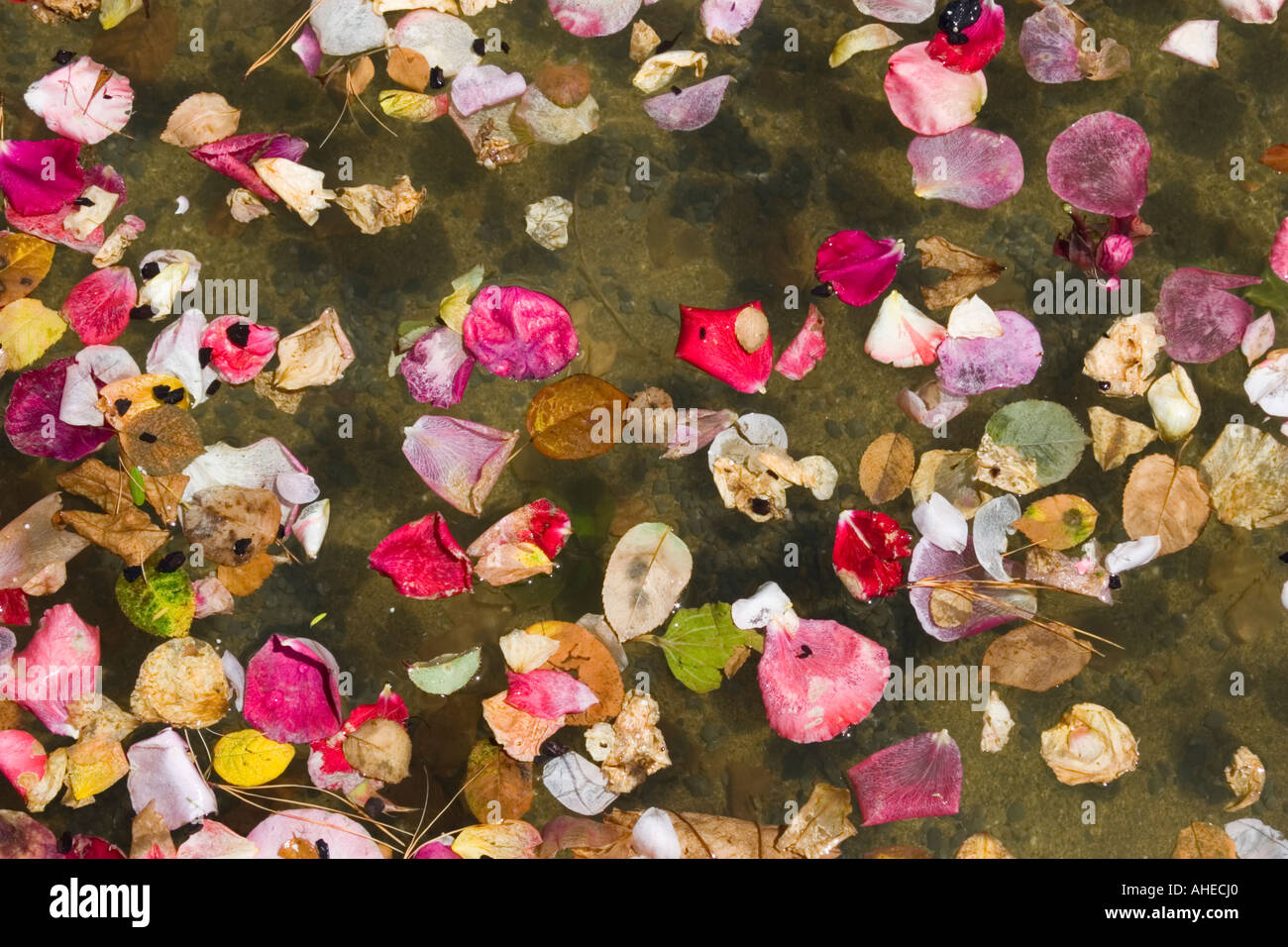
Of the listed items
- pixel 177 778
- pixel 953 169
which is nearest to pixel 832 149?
pixel 953 169

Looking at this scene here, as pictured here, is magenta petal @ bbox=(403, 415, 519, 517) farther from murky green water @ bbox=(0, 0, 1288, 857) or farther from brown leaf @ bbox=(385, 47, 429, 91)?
brown leaf @ bbox=(385, 47, 429, 91)

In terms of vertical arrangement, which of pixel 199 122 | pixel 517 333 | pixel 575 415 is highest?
pixel 199 122

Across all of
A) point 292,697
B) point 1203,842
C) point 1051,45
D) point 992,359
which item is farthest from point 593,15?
point 1203,842

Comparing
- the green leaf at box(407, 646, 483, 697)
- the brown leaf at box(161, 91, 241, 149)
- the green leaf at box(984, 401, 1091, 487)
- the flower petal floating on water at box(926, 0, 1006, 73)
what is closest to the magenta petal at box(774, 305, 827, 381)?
the green leaf at box(984, 401, 1091, 487)

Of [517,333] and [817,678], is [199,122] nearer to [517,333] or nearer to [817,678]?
[517,333]

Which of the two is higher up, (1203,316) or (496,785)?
(1203,316)

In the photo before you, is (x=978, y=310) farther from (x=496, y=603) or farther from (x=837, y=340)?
(x=496, y=603)
